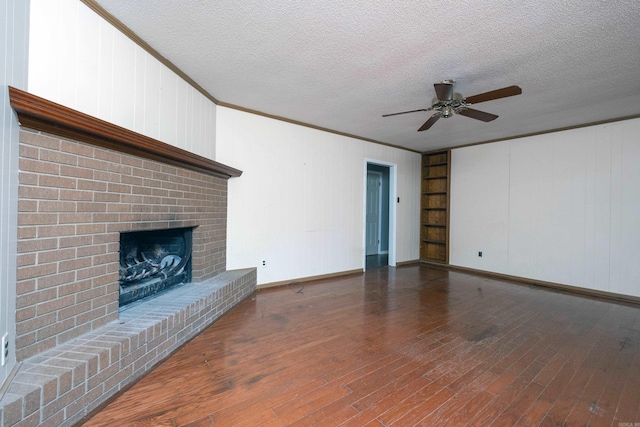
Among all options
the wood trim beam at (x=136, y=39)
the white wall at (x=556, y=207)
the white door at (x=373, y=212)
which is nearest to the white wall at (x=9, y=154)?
the wood trim beam at (x=136, y=39)

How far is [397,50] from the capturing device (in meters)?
2.28

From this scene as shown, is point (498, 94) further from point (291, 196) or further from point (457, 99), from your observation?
point (291, 196)

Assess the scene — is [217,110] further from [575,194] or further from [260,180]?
[575,194]

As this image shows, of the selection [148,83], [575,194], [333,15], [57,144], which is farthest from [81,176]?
[575,194]

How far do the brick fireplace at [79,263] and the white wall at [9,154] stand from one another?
41 mm

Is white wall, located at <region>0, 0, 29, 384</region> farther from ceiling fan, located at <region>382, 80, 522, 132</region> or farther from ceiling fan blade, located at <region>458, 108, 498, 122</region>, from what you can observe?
ceiling fan blade, located at <region>458, 108, 498, 122</region>

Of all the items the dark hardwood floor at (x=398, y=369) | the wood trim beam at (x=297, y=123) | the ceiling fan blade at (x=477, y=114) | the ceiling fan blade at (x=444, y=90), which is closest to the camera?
the dark hardwood floor at (x=398, y=369)

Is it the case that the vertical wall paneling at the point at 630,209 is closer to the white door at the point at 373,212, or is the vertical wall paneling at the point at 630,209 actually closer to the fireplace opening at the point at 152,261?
the white door at the point at 373,212

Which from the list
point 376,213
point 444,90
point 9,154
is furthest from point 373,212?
point 9,154

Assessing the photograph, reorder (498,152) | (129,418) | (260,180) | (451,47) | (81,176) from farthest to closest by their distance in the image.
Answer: (498,152)
(260,180)
(451,47)
(81,176)
(129,418)

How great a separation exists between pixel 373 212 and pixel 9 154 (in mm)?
6381

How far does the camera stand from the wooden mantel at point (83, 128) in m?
1.33

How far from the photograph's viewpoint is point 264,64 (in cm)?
256

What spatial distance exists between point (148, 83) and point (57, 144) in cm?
105
